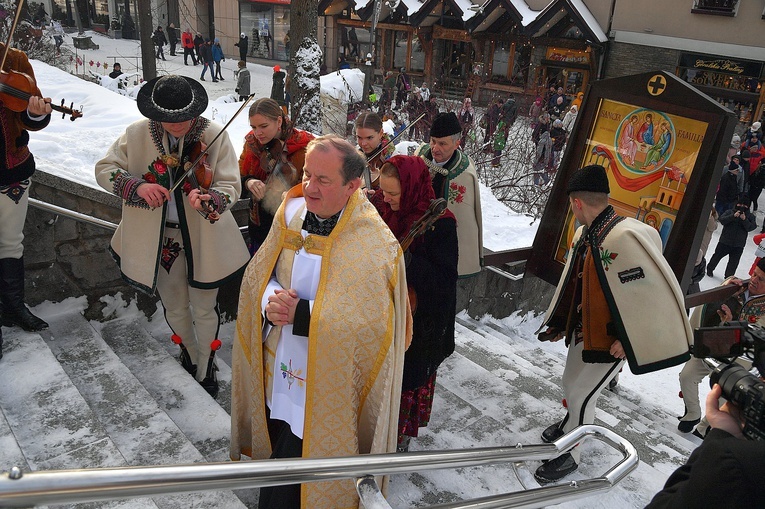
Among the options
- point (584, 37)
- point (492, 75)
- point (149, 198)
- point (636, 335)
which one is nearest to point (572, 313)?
point (636, 335)

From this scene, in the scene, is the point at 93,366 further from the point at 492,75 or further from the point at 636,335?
the point at 492,75

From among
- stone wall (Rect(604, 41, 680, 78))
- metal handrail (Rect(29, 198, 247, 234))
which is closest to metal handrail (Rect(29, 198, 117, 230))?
metal handrail (Rect(29, 198, 247, 234))

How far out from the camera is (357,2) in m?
26.4

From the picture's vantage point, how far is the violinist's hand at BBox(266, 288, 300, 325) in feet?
8.14

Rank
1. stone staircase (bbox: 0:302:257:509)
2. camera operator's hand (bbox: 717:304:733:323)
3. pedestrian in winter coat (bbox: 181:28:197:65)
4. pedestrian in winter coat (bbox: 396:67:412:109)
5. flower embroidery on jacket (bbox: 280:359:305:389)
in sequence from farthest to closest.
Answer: pedestrian in winter coat (bbox: 181:28:197:65) < pedestrian in winter coat (bbox: 396:67:412:109) < camera operator's hand (bbox: 717:304:733:323) < stone staircase (bbox: 0:302:257:509) < flower embroidery on jacket (bbox: 280:359:305:389)

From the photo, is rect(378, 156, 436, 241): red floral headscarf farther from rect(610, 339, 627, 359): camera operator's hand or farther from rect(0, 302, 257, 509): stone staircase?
rect(0, 302, 257, 509): stone staircase

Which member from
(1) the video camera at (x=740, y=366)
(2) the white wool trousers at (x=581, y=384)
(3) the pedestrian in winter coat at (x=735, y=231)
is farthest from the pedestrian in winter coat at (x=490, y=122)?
(1) the video camera at (x=740, y=366)

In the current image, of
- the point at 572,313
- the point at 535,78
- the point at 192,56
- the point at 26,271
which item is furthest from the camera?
the point at 192,56

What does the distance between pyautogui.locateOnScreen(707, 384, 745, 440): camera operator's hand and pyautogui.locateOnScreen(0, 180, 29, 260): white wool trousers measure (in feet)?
12.1

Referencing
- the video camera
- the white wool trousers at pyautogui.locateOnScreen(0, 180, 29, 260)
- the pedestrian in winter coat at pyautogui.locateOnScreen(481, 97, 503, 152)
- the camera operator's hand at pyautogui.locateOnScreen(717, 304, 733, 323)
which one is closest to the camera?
the video camera

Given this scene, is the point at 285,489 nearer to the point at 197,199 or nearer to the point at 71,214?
the point at 197,199

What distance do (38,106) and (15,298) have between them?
1223mm

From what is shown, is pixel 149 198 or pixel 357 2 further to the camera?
pixel 357 2

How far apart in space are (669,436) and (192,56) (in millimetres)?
26769
